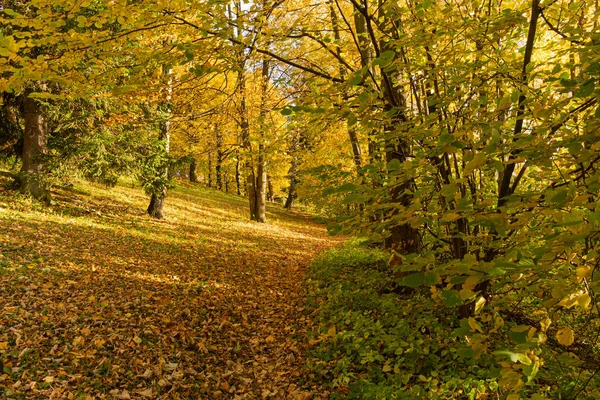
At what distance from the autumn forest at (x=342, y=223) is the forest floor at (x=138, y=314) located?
38 millimetres

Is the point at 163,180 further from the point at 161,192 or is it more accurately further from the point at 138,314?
the point at 138,314

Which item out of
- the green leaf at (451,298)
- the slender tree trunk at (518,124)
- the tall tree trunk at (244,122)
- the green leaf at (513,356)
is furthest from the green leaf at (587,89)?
the tall tree trunk at (244,122)

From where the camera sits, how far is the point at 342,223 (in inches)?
115

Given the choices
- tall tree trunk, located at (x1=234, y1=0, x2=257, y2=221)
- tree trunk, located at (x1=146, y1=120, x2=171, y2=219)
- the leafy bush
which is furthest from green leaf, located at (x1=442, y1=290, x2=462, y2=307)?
tree trunk, located at (x1=146, y1=120, x2=171, y2=219)

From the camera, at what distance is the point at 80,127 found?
36.5 ft

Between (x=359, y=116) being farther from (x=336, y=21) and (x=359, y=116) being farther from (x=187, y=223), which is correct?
(x=187, y=223)

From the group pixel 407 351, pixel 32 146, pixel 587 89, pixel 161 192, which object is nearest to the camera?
pixel 587 89

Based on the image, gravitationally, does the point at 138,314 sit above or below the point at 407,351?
below

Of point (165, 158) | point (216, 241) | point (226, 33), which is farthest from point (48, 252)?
point (226, 33)

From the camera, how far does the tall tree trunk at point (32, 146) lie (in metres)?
10.6

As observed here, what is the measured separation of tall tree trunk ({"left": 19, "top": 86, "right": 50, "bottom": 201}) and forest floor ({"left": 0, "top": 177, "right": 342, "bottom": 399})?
57cm

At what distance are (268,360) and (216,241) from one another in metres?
7.20

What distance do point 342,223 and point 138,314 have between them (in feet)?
14.6

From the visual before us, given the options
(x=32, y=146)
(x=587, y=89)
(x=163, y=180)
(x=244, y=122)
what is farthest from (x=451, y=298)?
(x=32, y=146)
